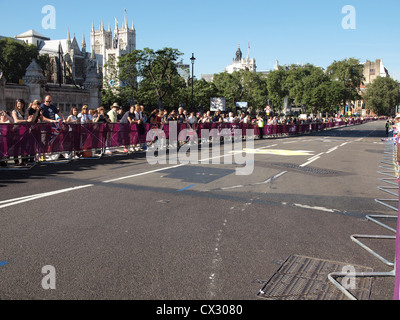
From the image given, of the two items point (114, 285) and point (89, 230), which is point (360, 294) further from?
point (89, 230)

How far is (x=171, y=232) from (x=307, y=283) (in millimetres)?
2058

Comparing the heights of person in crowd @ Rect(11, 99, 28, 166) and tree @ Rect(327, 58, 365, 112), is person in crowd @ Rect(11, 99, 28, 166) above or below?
below

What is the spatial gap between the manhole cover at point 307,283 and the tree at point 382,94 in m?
175

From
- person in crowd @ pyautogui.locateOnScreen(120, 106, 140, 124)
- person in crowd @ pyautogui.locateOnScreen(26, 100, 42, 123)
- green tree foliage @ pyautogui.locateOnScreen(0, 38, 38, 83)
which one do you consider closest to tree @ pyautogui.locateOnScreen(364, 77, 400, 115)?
green tree foliage @ pyautogui.locateOnScreen(0, 38, 38, 83)

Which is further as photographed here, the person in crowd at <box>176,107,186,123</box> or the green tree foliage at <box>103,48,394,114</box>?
the green tree foliage at <box>103,48,394,114</box>

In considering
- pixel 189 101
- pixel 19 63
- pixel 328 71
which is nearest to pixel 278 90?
pixel 328 71

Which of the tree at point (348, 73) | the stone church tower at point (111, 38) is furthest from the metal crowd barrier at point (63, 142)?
Result: the stone church tower at point (111, 38)

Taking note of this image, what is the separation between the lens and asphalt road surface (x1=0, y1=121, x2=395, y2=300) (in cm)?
367

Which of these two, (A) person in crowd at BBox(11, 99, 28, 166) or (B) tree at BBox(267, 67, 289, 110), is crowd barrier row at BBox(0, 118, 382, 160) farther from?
(B) tree at BBox(267, 67, 289, 110)

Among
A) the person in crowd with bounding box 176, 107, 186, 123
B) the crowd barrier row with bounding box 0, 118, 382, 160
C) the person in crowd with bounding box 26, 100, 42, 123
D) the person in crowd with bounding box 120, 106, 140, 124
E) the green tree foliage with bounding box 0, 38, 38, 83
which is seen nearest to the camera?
the crowd barrier row with bounding box 0, 118, 382, 160

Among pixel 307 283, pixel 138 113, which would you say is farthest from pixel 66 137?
pixel 307 283

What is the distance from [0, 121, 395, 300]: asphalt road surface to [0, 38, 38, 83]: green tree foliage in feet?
280

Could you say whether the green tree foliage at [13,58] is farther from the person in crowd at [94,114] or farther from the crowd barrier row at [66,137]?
the crowd barrier row at [66,137]

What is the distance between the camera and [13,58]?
85.7 meters
